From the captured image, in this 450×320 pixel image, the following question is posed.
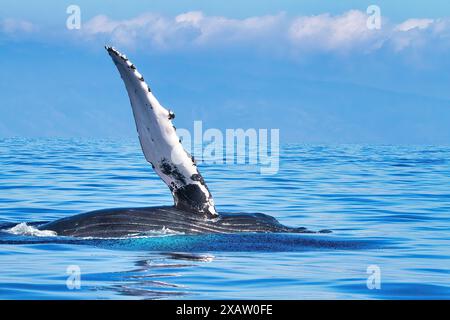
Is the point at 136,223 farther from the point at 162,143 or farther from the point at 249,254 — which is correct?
the point at 249,254

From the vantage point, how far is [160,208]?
661 inches

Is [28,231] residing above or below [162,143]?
below

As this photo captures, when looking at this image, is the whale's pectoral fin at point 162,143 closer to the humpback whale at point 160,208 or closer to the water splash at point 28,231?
the humpback whale at point 160,208

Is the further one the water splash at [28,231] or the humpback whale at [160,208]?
the water splash at [28,231]

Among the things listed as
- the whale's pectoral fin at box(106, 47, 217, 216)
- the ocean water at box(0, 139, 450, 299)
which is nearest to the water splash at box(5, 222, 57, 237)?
the ocean water at box(0, 139, 450, 299)

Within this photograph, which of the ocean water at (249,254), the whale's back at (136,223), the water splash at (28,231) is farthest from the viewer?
the water splash at (28,231)

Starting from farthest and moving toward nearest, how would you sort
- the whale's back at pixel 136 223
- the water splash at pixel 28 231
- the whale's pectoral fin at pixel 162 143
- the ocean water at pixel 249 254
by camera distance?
the water splash at pixel 28 231, the whale's back at pixel 136 223, the whale's pectoral fin at pixel 162 143, the ocean water at pixel 249 254

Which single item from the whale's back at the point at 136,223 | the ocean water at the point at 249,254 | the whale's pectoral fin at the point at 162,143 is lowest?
the ocean water at the point at 249,254

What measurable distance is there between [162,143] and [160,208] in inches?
55.7

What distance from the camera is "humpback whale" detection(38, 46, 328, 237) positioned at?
1557 centimetres

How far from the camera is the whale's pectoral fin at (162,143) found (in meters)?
15.5

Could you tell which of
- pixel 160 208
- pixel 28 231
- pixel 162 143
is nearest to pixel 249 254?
pixel 160 208

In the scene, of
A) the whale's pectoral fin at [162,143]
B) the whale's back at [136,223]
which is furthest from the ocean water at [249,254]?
the whale's pectoral fin at [162,143]
